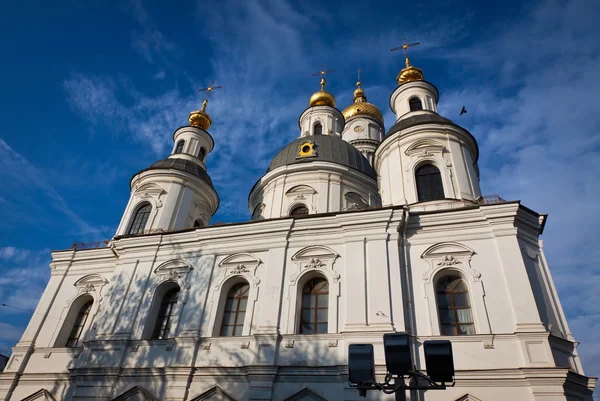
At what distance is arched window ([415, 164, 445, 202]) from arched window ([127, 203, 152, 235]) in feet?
40.7

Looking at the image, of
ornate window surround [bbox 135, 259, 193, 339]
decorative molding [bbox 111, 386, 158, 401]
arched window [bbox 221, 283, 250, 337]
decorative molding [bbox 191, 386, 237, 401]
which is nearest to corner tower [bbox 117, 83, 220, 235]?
ornate window surround [bbox 135, 259, 193, 339]

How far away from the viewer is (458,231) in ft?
41.9

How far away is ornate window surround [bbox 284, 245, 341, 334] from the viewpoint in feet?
39.9

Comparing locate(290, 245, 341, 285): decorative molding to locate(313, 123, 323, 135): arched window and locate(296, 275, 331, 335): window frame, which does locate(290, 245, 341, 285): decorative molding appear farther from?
locate(313, 123, 323, 135): arched window

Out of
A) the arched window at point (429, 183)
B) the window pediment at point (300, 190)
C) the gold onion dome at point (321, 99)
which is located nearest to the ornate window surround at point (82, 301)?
the window pediment at point (300, 190)

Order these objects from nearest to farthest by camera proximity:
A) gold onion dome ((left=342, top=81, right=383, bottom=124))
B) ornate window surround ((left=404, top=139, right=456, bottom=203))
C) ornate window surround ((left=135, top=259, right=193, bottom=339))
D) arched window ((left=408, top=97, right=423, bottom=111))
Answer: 1. ornate window surround ((left=135, top=259, right=193, bottom=339))
2. ornate window surround ((left=404, top=139, right=456, bottom=203))
3. arched window ((left=408, top=97, right=423, bottom=111))
4. gold onion dome ((left=342, top=81, right=383, bottom=124))

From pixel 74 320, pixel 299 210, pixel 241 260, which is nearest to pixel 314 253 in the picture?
pixel 241 260

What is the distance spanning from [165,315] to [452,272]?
9712mm

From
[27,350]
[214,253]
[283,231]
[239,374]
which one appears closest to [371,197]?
[283,231]

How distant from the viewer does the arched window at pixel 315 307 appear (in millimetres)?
12359

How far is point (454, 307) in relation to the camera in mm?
11758

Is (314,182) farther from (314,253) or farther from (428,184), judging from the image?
(314,253)

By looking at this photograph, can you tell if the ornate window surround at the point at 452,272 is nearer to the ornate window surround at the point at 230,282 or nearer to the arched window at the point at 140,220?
the ornate window surround at the point at 230,282

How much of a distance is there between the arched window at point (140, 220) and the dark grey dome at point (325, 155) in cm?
630
